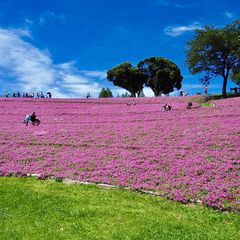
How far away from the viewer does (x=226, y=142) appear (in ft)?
Answer: 87.9

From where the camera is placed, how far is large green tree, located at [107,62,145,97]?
4843 inches

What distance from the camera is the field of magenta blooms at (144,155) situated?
63.3 feet

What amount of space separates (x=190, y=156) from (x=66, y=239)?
13521 millimetres

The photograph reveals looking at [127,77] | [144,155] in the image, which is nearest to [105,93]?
[127,77]

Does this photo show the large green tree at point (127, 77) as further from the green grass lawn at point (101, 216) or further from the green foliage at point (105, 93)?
the green grass lawn at point (101, 216)

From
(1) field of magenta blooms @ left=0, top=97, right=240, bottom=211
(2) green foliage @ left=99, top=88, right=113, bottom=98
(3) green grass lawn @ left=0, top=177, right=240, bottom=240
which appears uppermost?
(2) green foliage @ left=99, top=88, right=113, bottom=98

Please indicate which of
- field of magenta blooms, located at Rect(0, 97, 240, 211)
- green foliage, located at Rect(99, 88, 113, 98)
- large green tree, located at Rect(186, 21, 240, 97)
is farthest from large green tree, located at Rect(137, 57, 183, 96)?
field of magenta blooms, located at Rect(0, 97, 240, 211)

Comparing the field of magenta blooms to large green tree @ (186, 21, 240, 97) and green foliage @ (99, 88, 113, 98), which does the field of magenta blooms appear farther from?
green foliage @ (99, 88, 113, 98)

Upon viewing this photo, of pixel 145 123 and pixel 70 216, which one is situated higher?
pixel 145 123

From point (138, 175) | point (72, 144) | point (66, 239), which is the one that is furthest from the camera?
point (72, 144)

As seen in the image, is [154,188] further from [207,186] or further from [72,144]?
[72,144]

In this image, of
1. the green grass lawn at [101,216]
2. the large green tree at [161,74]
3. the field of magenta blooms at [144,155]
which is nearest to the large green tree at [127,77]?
the large green tree at [161,74]

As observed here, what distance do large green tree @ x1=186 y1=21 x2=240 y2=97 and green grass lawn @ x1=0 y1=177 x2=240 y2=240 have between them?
57024 mm

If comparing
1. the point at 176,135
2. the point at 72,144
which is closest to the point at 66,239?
the point at 72,144
